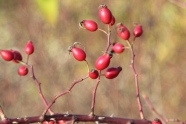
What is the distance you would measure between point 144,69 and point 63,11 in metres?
1.51

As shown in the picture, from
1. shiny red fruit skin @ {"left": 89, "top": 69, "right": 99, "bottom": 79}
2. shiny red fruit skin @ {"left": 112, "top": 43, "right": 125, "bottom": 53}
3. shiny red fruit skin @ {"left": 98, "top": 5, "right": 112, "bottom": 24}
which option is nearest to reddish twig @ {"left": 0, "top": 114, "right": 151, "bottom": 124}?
shiny red fruit skin @ {"left": 89, "top": 69, "right": 99, "bottom": 79}

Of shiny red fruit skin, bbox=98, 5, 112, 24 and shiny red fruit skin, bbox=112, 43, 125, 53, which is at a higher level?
shiny red fruit skin, bbox=98, 5, 112, 24

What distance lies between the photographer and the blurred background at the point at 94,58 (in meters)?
5.43

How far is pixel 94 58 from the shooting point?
5.81 metres

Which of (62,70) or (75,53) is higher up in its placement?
(75,53)

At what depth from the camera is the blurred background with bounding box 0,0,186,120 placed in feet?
17.8

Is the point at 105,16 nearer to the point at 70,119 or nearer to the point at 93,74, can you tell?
the point at 93,74

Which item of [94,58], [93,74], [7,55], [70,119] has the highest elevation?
[7,55]

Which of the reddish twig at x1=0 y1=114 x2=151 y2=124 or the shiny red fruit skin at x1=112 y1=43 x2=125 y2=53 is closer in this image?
the reddish twig at x1=0 y1=114 x2=151 y2=124

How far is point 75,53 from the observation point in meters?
1.92

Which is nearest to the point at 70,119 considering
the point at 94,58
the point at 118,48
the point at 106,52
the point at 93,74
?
the point at 93,74

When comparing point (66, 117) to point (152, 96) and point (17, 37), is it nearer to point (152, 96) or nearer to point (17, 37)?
point (152, 96)

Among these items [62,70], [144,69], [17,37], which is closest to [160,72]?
[144,69]

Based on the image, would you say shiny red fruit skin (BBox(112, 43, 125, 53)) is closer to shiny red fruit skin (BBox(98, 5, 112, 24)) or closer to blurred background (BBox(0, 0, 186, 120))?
shiny red fruit skin (BBox(98, 5, 112, 24))
